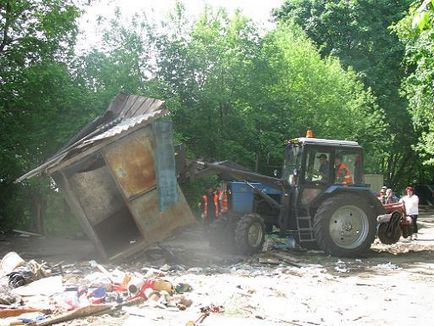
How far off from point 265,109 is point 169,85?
4.09 m

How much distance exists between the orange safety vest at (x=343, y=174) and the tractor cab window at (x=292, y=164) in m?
0.92

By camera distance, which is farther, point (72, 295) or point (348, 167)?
point (348, 167)

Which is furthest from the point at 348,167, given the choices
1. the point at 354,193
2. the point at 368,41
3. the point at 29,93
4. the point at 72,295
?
the point at 368,41

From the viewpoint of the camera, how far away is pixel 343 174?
36.8ft

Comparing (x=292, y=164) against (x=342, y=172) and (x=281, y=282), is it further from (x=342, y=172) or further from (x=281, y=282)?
(x=281, y=282)

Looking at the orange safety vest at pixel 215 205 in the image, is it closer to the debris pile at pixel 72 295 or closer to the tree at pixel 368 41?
the debris pile at pixel 72 295

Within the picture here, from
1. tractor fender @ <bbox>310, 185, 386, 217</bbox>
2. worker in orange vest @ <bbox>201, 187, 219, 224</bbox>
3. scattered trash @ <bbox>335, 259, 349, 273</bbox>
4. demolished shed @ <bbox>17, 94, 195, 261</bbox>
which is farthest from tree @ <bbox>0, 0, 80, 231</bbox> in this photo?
scattered trash @ <bbox>335, 259, 349, 273</bbox>

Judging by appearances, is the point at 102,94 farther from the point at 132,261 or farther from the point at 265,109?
the point at 265,109

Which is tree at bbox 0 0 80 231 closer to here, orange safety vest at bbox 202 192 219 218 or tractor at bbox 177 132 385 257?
orange safety vest at bbox 202 192 219 218

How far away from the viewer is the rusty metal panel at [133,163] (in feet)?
29.8

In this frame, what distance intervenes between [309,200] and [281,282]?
330 cm

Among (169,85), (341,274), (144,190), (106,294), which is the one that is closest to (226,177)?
(144,190)

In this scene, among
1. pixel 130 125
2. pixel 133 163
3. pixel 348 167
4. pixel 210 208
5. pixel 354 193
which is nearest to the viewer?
pixel 130 125

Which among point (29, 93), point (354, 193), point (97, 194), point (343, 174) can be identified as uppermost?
point (29, 93)
